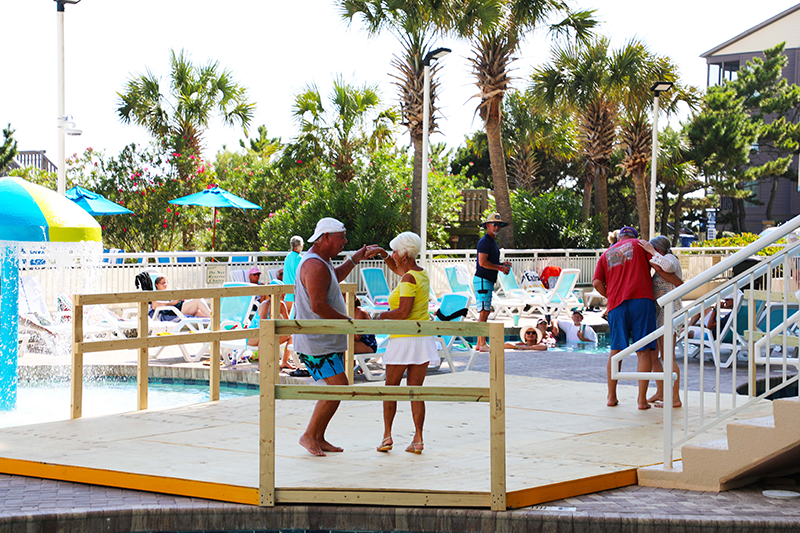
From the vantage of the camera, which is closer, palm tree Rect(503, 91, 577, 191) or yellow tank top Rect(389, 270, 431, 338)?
yellow tank top Rect(389, 270, 431, 338)

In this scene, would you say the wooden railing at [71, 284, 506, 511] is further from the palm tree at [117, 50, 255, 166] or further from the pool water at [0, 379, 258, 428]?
the palm tree at [117, 50, 255, 166]

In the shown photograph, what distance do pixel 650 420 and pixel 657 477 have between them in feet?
5.26

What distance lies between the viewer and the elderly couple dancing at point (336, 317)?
5051mm

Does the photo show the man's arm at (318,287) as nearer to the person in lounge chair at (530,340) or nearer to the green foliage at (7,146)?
the person in lounge chair at (530,340)

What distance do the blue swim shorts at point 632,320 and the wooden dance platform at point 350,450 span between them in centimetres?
63

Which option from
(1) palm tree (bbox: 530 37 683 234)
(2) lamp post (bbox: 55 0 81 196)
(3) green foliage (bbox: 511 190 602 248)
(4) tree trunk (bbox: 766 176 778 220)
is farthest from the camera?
(4) tree trunk (bbox: 766 176 778 220)

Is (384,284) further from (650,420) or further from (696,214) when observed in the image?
(696,214)

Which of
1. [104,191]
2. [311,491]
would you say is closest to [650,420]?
[311,491]

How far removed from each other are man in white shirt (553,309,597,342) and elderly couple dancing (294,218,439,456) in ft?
28.0

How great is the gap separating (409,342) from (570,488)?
1.33 m

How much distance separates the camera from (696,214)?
4472 centimetres

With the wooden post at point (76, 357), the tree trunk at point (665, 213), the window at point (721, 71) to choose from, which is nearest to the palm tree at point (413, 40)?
the wooden post at point (76, 357)

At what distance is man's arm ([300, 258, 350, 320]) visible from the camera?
5.03m

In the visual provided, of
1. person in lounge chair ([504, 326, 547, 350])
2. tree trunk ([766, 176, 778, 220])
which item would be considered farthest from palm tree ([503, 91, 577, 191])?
tree trunk ([766, 176, 778, 220])
